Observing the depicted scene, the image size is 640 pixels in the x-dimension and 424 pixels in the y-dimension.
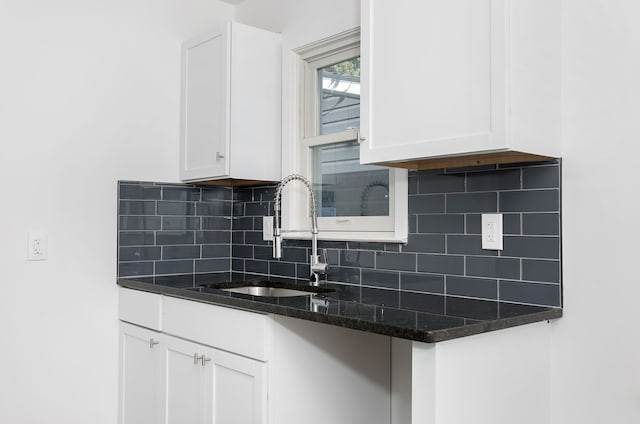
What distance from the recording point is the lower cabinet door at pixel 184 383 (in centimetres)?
232

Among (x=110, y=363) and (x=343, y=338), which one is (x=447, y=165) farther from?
(x=110, y=363)

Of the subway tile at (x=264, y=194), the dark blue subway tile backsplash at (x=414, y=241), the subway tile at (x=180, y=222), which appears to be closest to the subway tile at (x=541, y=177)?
the dark blue subway tile backsplash at (x=414, y=241)

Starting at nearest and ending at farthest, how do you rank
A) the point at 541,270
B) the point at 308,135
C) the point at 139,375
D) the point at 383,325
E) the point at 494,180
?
the point at 383,325
the point at 541,270
the point at 494,180
the point at 139,375
the point at 308,135

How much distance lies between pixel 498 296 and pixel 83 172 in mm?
1943

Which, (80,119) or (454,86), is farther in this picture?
(80,119)

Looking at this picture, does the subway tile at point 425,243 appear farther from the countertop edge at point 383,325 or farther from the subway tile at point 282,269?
the subway tile at point 282,269

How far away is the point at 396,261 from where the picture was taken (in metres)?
2.42

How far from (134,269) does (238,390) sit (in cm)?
111

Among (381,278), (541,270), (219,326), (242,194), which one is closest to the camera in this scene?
(541,270)

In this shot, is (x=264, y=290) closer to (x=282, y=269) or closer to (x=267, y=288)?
(x=267, y=288)

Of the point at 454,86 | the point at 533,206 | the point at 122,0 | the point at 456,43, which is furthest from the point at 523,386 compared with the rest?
the point at 122,0

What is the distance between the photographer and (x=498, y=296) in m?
2.05

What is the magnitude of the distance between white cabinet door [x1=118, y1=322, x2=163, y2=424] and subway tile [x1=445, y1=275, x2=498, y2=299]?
1247 mm

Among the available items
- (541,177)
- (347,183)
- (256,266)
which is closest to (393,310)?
(541,177)
